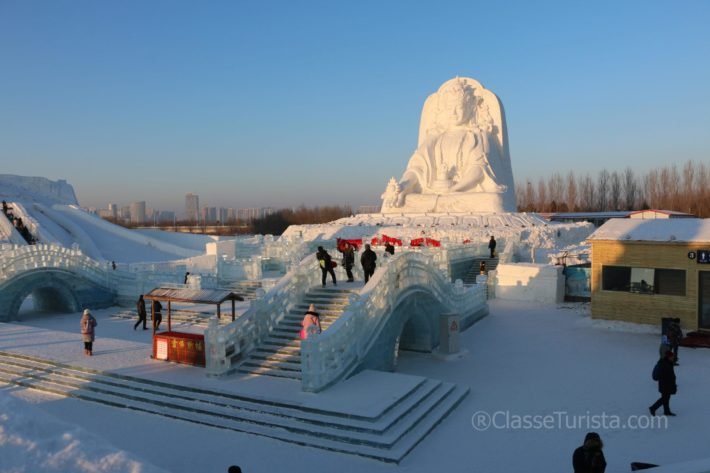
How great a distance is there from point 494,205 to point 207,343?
25832 mm

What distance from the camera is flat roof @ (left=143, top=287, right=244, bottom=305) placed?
11352 mm

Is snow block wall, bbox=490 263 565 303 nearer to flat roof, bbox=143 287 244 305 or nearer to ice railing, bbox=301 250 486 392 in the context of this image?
ice railing, bbox=301 250 486 392

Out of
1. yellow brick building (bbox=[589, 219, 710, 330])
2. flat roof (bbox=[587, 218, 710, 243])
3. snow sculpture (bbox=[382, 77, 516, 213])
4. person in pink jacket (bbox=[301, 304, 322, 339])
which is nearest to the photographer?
person in pink jacket (bbox=[301, 304, 322, 339])

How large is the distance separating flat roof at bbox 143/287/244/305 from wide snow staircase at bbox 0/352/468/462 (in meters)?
2.12

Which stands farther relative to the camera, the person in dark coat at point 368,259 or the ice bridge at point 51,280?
the ice bridge at point 51,280

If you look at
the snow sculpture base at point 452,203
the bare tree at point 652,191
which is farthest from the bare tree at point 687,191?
the snow sculpture base at point 452,203

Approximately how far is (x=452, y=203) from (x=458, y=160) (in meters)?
4.16

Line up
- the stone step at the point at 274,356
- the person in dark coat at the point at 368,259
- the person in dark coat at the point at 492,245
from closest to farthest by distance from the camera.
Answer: the stone step at the point at 274,356 < the person in dark coat at the point at 368,259 < the person in dark coat at the point at 492,245

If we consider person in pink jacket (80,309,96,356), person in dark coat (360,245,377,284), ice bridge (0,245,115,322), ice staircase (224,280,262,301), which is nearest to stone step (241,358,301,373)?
person in dark coat (360,245,377,284)

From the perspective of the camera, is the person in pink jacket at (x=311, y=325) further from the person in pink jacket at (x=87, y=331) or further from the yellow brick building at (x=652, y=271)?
the yellow brick building at (x=652, y=271)

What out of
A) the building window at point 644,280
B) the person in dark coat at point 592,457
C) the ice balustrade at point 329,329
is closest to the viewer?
the person in dark coat at point 592,457

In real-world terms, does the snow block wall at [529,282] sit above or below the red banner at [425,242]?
below

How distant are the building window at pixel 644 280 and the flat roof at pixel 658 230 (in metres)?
0.84

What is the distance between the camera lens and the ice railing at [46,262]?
56.2ft
